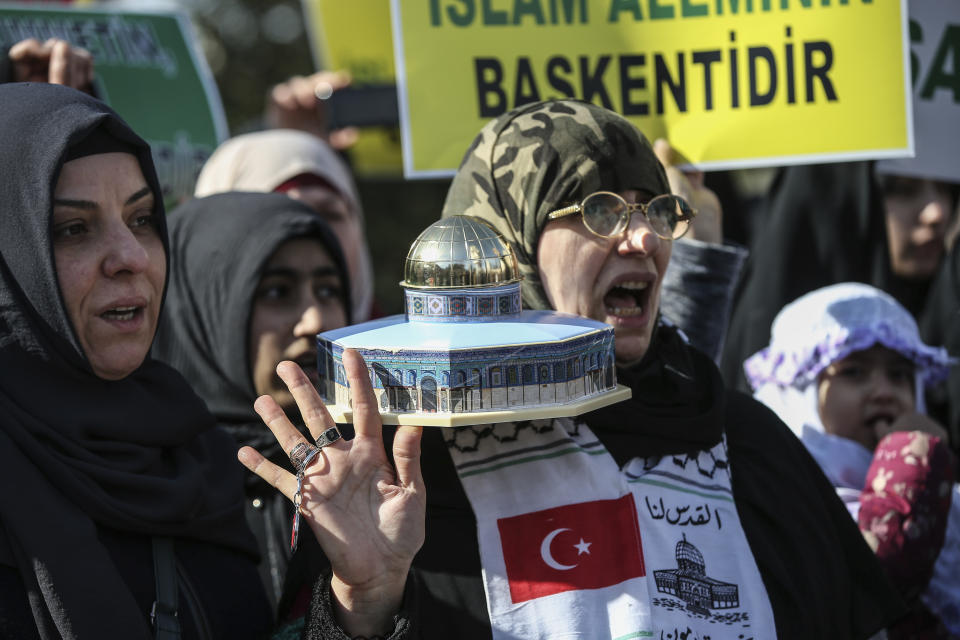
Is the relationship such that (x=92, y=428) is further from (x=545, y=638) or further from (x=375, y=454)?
(x=545, y=638)

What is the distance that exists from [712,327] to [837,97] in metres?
0.73

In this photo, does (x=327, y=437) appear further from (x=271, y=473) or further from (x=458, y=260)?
(x=458, y=260)

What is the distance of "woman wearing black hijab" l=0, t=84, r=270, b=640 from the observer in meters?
1.92

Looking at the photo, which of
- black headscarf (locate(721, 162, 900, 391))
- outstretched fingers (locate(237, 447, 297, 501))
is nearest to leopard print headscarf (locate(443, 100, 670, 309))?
outstretched fingers (locate(237, 447, 297, 501))

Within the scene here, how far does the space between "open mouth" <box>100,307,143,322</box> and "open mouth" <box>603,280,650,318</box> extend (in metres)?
0.97

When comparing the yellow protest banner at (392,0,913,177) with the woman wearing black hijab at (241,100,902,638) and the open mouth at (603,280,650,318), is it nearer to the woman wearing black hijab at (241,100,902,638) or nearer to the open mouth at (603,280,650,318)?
the woman wearing black hijab at (241,100,902,638)

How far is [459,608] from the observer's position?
2.16 m

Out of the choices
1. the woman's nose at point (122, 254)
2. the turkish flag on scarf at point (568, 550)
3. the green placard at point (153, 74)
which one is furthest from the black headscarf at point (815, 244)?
the woman's nose at point (122, 254)

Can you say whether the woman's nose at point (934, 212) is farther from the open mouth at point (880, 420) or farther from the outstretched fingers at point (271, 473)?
the outstretched fingers at point (271, 473)

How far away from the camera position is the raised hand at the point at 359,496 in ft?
6.18

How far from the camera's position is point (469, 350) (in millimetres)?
1834

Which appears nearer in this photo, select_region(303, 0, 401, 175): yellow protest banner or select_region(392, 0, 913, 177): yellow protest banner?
select_region(392, 0, 913, 177): yellow protest banner

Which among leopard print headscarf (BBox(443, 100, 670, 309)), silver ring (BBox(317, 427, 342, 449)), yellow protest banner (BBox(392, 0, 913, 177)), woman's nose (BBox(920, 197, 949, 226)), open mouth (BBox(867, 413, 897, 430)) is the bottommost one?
open mouth (BBox(867, 413, 897, 430))

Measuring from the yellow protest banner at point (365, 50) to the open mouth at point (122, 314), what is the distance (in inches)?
132
